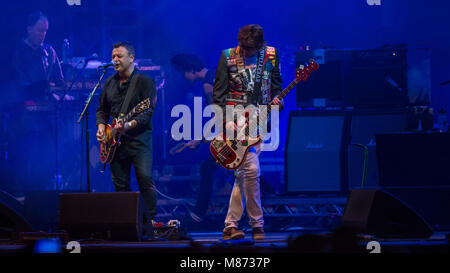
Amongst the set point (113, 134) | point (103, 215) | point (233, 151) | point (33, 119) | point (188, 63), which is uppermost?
point (188, 63)

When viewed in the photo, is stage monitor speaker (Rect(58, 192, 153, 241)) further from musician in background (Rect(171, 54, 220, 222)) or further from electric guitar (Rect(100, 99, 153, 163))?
musician in background (Rect(171, 54, 220, 222))

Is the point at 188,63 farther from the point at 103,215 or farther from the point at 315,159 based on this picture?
the point at 103,215

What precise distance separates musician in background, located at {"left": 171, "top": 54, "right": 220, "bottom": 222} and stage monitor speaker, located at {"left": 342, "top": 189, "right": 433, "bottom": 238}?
3.77 meters

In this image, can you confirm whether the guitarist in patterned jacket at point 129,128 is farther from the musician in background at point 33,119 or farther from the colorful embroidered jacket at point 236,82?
the musician in background at point 33,119

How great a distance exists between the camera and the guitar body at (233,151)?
5.54 metres

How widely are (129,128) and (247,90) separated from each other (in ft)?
3.93

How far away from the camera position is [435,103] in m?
9.98

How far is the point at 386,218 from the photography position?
4.76 meters

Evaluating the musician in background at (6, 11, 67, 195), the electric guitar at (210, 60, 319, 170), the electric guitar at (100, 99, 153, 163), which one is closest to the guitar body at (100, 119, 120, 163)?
the electric guitar at (100, 99, 153, 163)

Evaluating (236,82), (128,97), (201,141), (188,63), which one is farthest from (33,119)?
(236,82)

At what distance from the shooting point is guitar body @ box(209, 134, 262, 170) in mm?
5543

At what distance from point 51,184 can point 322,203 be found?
434cm

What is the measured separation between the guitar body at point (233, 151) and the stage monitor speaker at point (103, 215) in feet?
3.16
